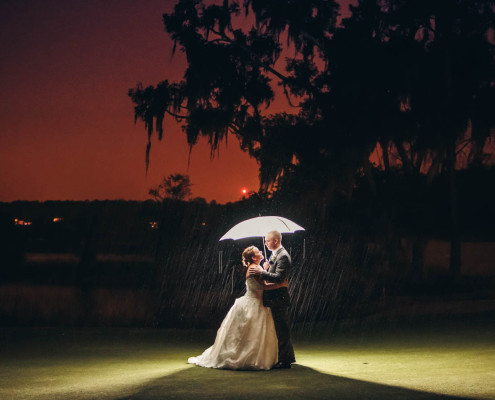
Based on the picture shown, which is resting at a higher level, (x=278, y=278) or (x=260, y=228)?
(x=260, y=228)

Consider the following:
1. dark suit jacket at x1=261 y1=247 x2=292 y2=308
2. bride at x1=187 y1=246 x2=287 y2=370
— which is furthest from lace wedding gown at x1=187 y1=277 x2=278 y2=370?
dark suit jacket at x1=261 y1=247 x2=292 y2=308

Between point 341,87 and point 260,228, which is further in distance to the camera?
point 341,87

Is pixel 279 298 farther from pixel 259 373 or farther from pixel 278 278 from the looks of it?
pixel 259 373

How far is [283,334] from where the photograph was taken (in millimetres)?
9516

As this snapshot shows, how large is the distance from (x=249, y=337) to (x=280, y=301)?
625mm

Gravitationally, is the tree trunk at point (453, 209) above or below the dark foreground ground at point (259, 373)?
above

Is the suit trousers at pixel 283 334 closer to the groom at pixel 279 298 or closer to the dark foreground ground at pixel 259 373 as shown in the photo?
the groom at pixel 279 298

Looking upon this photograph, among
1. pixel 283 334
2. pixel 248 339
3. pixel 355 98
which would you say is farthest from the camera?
pixel 355 98

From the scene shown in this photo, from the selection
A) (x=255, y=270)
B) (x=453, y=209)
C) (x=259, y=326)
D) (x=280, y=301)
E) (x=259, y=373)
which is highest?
(x=453, y=209)

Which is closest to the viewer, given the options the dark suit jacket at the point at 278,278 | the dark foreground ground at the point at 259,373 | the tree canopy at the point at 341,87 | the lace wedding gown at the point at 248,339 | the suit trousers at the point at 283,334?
the dark foreground ground at the point at 259,373

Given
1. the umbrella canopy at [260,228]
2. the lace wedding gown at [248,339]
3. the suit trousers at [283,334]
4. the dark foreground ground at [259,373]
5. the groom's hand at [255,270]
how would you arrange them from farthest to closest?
the umbrella canopy at [260,228], the groom's hand at [255,270], the suit trousers at [283,334], the lace wedding gown at [248,339], the dark foreground ground at [259,373]

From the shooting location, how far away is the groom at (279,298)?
372 inches

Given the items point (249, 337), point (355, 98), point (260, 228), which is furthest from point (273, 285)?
point (355, 98)

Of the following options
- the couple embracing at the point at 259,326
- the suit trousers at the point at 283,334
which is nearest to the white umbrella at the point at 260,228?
the couple embracing at the point at 259,326
